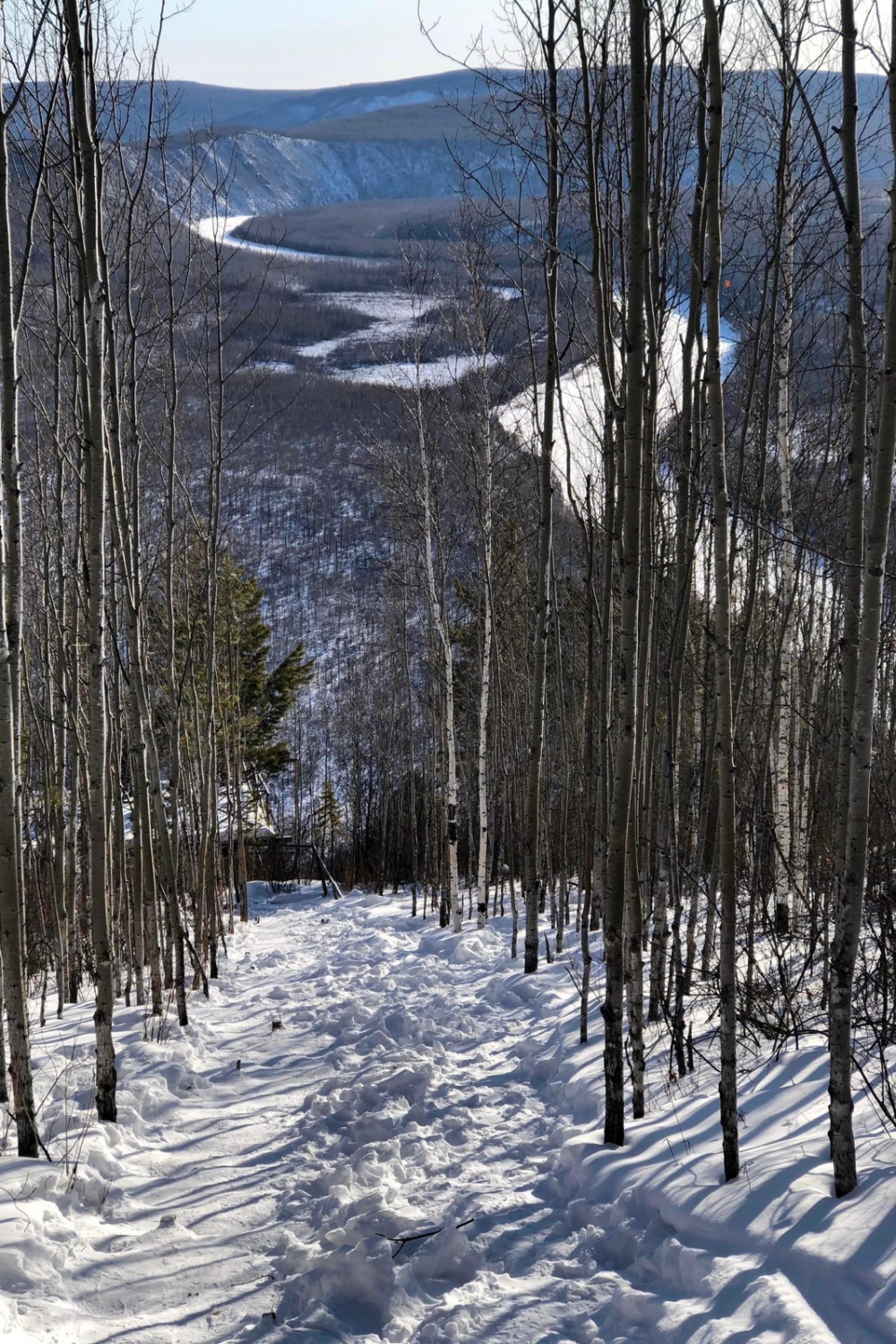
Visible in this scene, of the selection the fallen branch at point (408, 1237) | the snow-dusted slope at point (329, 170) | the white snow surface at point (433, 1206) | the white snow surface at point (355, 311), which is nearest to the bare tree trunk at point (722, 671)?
the white snow surface at point (433, 1206)

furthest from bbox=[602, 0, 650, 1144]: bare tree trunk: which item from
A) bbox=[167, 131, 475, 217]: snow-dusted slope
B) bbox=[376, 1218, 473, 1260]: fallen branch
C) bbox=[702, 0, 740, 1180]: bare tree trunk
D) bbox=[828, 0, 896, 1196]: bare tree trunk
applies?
bbox=[167, 131, 475, 217]: snow-dusted slope

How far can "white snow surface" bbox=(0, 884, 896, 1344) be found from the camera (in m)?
2.48

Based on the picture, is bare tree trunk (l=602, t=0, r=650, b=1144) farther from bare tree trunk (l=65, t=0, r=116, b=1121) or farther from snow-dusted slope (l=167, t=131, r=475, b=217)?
snow-dusted slope (l=167, t=131, r=475, b=217)

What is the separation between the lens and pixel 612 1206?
10.1ft

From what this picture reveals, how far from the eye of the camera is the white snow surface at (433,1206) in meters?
2.48

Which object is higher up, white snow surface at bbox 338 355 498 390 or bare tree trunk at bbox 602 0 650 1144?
white snow surface at bbox 338 355 498 390

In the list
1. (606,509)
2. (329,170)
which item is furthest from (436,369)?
(329,170)

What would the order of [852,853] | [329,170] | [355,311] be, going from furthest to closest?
[329,170], [355,311], [852,853]

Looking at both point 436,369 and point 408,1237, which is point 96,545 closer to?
point 408,1237

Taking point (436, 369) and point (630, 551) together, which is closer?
point (630, 551)

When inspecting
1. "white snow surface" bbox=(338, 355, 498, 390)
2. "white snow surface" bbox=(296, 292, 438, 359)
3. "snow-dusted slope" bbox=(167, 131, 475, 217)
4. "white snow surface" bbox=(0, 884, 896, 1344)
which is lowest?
"white snow surface" bbox=(0, 884, 896, 1344)

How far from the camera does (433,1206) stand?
11.2 ft

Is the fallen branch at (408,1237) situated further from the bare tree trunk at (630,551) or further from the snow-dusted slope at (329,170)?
the snow-dusted slope at (329,170)

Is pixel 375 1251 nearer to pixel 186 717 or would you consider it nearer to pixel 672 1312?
pixel 672 1312
